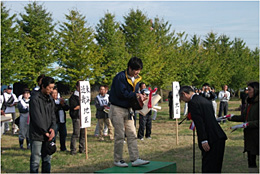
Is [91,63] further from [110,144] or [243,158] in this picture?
[243,158]

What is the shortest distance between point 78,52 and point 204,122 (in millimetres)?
27127

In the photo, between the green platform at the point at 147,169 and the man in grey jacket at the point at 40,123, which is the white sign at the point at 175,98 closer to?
the green platform at the point at 147,169

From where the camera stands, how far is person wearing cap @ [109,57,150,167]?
6.13m

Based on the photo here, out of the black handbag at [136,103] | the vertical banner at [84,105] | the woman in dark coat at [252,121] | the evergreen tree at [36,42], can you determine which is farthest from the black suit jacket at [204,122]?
the evergreen tree at [36,42]

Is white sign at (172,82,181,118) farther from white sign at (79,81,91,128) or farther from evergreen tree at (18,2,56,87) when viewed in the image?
evergreen tree at (18,2,56,87)

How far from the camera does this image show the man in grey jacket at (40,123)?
244 inches

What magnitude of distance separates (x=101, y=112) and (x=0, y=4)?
68.5ft

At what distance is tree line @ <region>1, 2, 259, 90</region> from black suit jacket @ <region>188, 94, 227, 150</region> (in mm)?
24242

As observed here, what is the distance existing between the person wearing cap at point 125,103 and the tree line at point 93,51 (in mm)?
23257

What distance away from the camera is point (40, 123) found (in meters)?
6.18

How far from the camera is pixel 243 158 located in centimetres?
949

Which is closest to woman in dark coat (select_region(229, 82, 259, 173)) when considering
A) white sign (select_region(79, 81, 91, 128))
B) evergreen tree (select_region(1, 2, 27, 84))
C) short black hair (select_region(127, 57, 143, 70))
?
short black hair (select_region(127, 57, 143, 70))

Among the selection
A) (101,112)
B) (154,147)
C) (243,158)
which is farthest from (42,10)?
(243,158)

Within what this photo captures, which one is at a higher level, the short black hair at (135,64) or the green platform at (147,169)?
the short black hair at (135,64)
